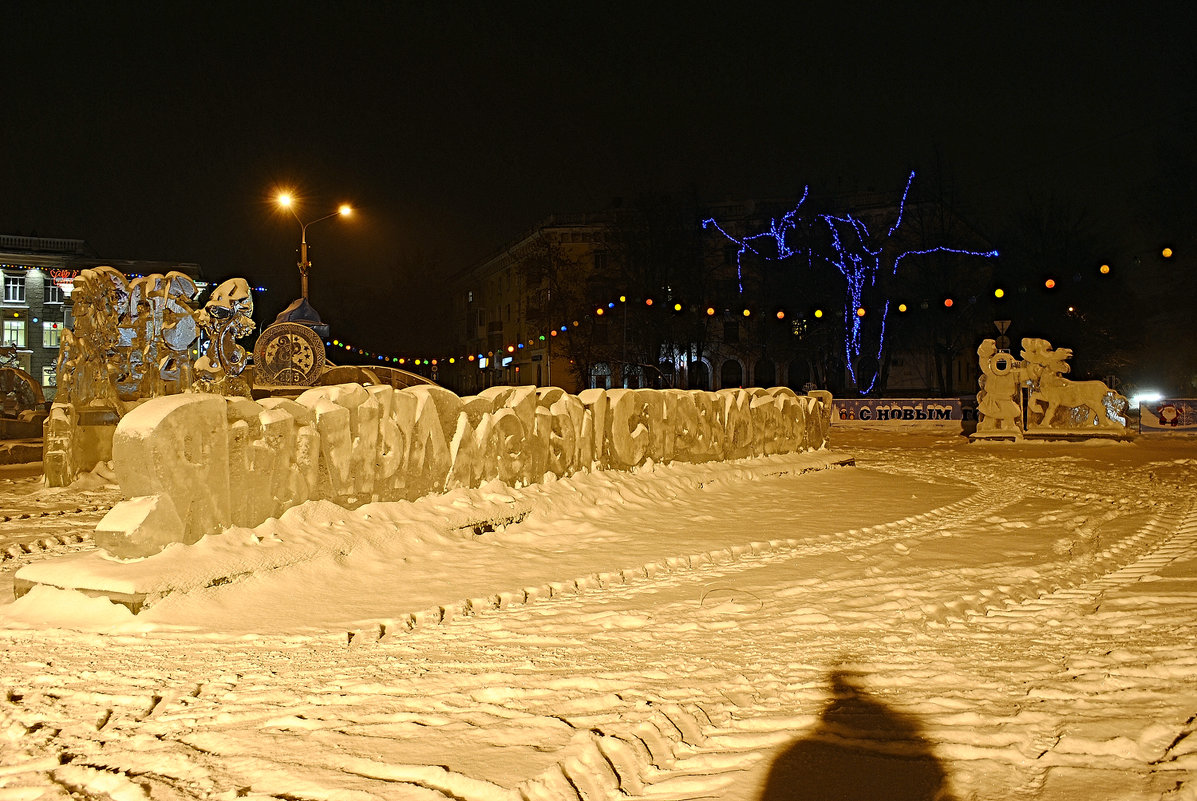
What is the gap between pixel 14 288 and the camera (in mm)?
58125

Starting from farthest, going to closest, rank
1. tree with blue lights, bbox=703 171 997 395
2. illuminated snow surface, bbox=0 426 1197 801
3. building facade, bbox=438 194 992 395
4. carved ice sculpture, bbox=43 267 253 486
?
1. building facade, bbox=438 194 992 395
2. tree with blue lights, bbox=703 171 997 395
3. carved ice sculpture, bbox=43 267 253 486
4. illuminated snow surface, bbox=0 426 1197 801

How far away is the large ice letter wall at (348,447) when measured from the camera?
6.27 metres

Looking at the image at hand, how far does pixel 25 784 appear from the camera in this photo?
10.2 feet

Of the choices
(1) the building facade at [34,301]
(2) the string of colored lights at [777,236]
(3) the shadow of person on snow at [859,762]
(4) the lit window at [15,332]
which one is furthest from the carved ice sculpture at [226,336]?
(4) the lit window at [15,332]

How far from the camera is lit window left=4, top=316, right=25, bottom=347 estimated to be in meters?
57.4

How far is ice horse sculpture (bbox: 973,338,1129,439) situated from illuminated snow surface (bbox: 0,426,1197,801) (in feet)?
59.0

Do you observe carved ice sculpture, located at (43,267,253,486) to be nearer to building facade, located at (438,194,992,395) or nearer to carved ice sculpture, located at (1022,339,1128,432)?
carved ice sculpture, located at (1022,339,1128,432)

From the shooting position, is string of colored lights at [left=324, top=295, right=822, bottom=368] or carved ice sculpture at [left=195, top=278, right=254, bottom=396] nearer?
carved ice sculpture at [left=195, top=278, right=254, bottom=396]

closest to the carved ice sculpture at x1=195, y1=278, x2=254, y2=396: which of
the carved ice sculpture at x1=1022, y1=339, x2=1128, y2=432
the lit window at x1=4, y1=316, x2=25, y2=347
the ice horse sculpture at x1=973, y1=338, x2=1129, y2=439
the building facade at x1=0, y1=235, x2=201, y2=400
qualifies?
the ice horse sculpture at x1=973, y1=338, x2=1129, y2=439

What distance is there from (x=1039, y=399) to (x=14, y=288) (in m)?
64.6

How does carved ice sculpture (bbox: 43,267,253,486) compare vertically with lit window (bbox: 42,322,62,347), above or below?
below

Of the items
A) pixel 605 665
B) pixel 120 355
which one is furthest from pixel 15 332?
pixel 605 665

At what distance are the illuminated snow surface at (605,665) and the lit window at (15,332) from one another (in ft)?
196

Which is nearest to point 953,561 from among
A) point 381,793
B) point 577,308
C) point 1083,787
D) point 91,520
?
point 1083,787
